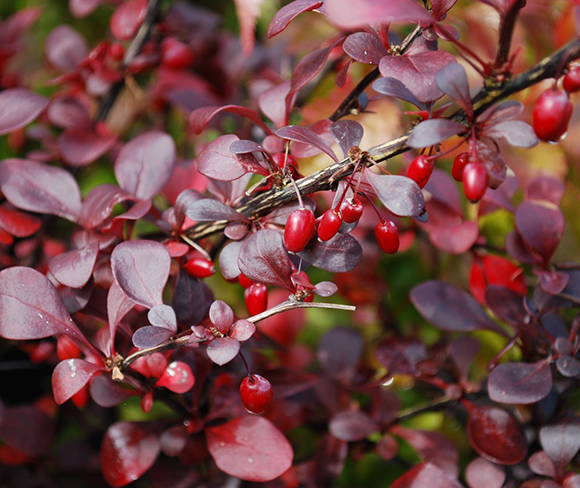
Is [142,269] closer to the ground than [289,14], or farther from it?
closer to the ground

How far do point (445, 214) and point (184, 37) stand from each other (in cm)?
54

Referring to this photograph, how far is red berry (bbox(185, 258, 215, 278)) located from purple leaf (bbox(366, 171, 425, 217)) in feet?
0.59

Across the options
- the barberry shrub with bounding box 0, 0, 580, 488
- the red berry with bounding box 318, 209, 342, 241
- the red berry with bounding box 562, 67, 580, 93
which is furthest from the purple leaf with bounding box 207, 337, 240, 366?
the red berry with bounding box 562, 67, 580, 93

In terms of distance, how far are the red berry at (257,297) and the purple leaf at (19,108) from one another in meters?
0.34

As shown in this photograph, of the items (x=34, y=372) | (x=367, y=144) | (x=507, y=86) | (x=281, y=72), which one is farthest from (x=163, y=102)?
(x=507, y=86)

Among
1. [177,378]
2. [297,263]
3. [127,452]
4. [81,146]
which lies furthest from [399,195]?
[81,146]

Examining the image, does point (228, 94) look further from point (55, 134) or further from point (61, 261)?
point (61, 261)

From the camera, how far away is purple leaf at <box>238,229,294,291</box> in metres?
0.45

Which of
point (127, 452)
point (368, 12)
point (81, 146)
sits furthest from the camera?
point (81, 146)

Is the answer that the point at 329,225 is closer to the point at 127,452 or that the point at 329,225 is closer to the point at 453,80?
the point at 453,80

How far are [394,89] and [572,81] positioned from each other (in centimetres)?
13

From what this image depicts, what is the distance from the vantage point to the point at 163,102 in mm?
1017

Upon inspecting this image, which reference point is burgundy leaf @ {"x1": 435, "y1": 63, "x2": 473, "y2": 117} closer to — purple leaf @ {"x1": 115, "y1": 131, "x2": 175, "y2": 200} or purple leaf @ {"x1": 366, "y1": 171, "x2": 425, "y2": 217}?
purple leaf @ {"x1": 366, "y1": 171, "x2": 425, "y2": 217}

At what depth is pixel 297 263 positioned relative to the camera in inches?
21.0
